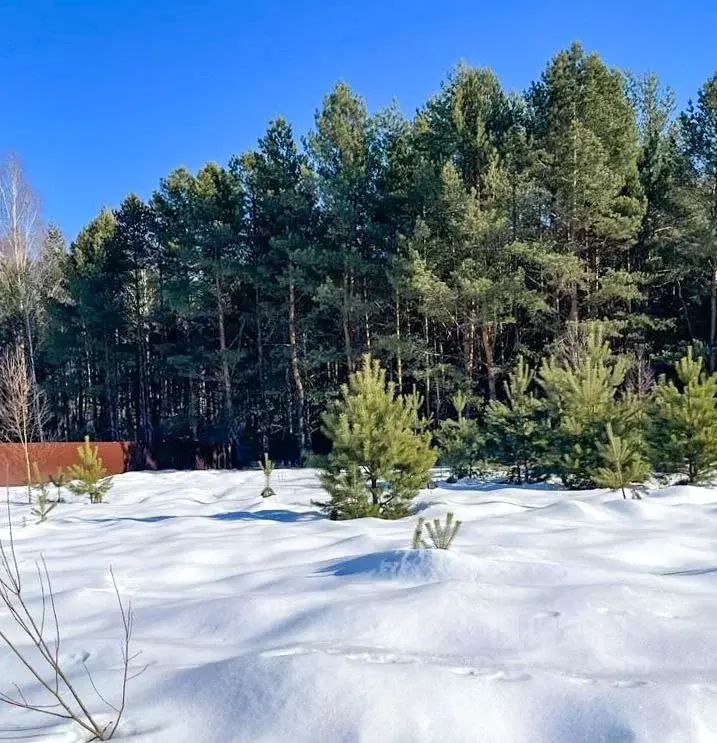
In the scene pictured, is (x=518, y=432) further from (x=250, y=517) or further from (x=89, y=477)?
(x=89, y=477)

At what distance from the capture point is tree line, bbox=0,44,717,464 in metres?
19.3

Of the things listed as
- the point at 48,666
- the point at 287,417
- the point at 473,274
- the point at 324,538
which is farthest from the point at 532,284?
the point at 48,666

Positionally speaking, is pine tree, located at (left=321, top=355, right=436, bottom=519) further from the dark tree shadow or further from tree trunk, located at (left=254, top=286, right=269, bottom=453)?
tree trunk, located at (left=254, top=286, right=269, bottom=453)

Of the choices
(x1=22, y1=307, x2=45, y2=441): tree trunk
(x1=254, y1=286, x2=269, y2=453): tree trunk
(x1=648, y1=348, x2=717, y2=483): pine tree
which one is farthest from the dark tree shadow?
(x1=254, y1=286, x2=269, y2=453): tree trunk

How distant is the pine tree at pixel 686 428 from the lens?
884 centimetres

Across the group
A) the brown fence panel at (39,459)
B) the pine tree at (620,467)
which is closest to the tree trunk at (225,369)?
the brown fence panel at (39,459)

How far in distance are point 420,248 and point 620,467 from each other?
1195cm

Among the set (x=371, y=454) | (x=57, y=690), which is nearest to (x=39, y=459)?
(x=371, y=454)

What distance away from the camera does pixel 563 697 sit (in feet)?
7.52

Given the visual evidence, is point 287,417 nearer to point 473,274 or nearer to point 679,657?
point 473,274

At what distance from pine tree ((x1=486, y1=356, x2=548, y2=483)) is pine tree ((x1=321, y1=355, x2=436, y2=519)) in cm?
382

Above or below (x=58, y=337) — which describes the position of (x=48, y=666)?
below

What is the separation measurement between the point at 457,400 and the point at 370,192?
452 inches

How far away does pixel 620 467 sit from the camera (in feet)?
29.2
